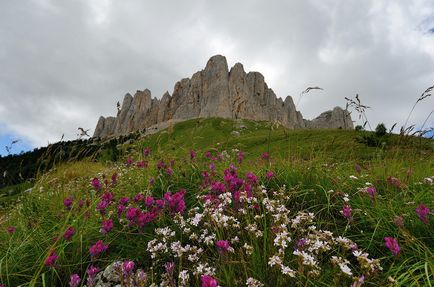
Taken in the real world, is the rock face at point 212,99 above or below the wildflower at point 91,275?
above

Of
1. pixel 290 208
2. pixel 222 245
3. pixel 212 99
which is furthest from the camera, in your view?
pixel 212 99

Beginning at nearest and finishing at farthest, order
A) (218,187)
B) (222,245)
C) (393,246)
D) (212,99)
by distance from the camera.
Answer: (393,246)
(222,245)
(218,187)
(212,99)

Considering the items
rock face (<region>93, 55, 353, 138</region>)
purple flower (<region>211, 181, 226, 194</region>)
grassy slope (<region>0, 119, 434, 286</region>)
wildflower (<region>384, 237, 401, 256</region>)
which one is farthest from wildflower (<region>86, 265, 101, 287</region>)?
rock face (<region>93, 55, 353, 138</region>)

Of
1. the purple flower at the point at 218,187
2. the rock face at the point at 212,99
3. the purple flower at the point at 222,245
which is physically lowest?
the purple flower at the point at 222,245

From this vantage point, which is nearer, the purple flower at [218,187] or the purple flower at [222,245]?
the purple flower at [222,245]

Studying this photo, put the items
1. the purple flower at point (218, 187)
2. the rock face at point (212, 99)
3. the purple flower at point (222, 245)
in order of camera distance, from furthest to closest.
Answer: the rock face at point (212, 99)
the purple flower at point (218, 187)
the purple flower at point (222, 245)

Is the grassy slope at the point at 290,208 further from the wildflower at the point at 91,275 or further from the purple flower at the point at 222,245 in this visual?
the wildflower at the point at 91,275

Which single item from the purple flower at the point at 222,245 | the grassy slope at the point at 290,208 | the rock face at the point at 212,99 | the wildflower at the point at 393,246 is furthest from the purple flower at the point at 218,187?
the rock face at the point at 212,99

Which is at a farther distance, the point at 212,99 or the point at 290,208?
the point at 212,99

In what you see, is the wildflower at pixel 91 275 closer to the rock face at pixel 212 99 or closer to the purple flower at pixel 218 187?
the purple flower at pixel 218 187

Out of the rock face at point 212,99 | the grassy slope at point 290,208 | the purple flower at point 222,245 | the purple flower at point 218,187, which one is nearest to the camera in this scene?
the purple flower at point 222,245

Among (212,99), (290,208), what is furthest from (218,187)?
(212,99)

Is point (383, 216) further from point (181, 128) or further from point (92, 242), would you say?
point (181, 128)

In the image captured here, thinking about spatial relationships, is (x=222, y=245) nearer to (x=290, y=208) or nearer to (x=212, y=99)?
(x=290, y=208)
